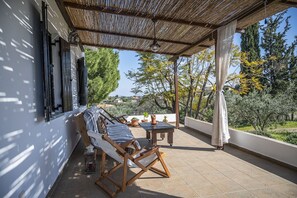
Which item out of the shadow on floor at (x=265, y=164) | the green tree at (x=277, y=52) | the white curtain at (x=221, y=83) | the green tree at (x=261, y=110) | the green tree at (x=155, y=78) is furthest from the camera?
the green tree at (x=277, y=52)

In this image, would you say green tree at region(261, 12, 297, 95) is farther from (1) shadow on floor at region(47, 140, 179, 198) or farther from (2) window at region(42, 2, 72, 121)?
(2) window at region(42, 2, 72, 121)

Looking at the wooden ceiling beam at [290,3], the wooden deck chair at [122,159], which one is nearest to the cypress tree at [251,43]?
the wooden ceiling beam at [290,3]

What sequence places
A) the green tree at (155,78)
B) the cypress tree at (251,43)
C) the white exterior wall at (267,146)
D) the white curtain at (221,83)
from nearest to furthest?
1. the white exterior wall at (267,146)
2. the white curtain at (221,83)
3. the green tree at (155,78)
4. the cypress tree at (251,43)

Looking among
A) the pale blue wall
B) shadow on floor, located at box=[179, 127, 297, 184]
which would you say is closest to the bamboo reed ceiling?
the pale blue wall

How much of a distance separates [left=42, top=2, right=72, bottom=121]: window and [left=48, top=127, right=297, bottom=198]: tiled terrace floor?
100 centimetres

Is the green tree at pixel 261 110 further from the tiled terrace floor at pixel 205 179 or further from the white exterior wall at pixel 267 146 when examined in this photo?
the tiled terrace floor at pixel 205 179

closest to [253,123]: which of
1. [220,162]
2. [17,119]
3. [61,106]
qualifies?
[220,162]

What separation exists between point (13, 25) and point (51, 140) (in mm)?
1492

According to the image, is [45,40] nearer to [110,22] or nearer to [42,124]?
[42,124]

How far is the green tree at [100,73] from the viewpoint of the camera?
9.39 metres

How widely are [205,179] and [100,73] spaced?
8086mm

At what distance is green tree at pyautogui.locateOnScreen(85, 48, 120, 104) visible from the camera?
9.39 meters

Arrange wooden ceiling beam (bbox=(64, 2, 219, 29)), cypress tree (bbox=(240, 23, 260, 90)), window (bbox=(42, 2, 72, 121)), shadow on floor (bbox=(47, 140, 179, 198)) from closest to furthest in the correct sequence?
1. window (bbox=(42, 2, 72, 121))
2. shadow on floor (bbox=(47, 140, 179, 198))
3. wooden ceiling beam (bbox=(64, 2, 219, 29))
4. cypress tree (bbox=(240, 23, 260, 90))

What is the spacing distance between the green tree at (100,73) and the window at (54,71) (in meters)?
6.21
